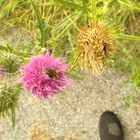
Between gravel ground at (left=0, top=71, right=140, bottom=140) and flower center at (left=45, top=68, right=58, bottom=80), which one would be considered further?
gravel ground at (left=0, top=71, right=140, bottom=140)

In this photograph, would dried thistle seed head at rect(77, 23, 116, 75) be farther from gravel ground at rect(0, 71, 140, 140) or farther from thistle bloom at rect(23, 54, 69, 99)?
gravel ground at rect(0, 71, 140, 140)

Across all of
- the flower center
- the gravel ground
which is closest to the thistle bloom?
the flower center

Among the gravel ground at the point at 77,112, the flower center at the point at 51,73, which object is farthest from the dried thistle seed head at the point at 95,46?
the gravel ground at the point at 77,112

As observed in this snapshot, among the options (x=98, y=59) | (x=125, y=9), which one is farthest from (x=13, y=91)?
(x=125, y=9)

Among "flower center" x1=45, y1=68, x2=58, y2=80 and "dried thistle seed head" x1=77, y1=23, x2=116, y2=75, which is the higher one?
"dried thistle seed head" x1=77, y1=23, x2=116, y2=75

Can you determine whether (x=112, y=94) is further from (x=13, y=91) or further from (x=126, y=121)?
(x=13, y=91)

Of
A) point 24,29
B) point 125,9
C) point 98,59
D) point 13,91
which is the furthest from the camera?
Result: point 24,29
